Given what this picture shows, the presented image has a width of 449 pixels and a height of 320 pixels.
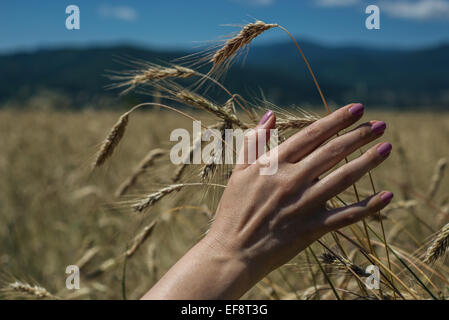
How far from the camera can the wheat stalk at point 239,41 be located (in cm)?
128

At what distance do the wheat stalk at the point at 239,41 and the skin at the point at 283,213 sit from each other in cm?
45

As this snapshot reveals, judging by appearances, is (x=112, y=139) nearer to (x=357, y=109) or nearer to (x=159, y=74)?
(x=159, y=74)

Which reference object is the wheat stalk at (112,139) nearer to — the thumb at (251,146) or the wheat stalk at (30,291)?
the thumb at (251,146)

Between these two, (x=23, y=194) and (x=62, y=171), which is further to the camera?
(x=62, y=171)

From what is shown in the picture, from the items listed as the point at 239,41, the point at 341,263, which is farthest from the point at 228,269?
the point at 239,41

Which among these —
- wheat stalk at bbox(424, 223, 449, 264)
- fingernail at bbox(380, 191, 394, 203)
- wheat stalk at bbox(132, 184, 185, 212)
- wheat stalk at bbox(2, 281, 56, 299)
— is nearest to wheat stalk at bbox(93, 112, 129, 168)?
wheat stalk at bbox(132, 184, 185, 212)

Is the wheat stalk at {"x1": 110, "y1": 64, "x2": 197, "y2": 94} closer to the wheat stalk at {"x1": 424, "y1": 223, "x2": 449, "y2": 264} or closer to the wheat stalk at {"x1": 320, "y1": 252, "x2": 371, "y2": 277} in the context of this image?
the wheat stalk at {"x1": 320, "y1": 252, "x2": 371, "y2": 277}

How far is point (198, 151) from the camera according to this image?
1.51m

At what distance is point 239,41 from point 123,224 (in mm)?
2592

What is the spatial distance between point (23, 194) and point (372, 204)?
14.2ft

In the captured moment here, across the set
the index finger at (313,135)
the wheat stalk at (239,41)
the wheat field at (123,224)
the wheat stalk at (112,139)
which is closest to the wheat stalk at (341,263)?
the wheat field at (123,224)

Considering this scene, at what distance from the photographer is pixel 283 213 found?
0.98m
